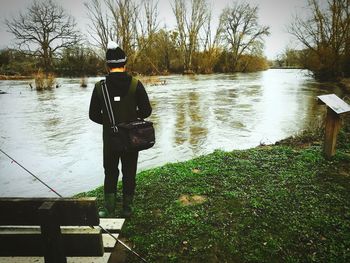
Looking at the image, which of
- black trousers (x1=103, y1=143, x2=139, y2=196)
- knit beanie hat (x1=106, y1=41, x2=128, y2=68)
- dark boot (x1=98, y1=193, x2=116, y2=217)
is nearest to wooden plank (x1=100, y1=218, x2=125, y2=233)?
dark boot (x1=98, y1=193, x2=116, y2=217)

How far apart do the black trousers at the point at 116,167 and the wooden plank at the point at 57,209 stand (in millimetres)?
1492

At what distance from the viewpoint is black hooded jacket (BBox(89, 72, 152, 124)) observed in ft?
11.0

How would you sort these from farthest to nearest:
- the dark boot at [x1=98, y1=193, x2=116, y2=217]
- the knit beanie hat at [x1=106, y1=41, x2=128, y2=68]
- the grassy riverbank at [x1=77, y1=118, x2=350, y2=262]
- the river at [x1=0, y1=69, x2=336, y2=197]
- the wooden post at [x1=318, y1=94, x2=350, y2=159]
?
the river at [x1=0, y1=69, x2=336, y2=197] → the wooden post at [x1=318, y1=94, x2=350, y2=159] → the dark boot at [x1=98, y1=193, x2=116, y2=217] → the knit beanie hat at [x1=106, y1=41, x2=128, y2=68] → the grassy riverbank at [x1=77, y1=118, x2=350, y2=262]

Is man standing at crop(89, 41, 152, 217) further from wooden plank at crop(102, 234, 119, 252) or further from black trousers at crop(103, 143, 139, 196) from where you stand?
wooden plank at crop(102, 234, 119, 252)

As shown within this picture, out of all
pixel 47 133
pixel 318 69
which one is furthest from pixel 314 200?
pixel 318 69

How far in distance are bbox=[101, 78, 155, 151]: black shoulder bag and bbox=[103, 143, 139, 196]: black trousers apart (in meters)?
0.27

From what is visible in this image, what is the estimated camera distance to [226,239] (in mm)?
3234

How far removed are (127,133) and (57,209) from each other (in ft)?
4.56

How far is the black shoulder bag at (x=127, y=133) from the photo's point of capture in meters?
3.28

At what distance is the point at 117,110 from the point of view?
3416 mm

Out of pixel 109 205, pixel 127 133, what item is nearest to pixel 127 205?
A: pixel 109 205

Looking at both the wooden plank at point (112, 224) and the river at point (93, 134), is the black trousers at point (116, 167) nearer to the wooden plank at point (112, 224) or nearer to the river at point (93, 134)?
the wooden plank at point (112, 224)

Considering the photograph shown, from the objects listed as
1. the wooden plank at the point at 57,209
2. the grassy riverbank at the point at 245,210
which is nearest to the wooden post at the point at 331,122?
the grassy riverbank at the point at 245,210

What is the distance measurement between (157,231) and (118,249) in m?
0.52
